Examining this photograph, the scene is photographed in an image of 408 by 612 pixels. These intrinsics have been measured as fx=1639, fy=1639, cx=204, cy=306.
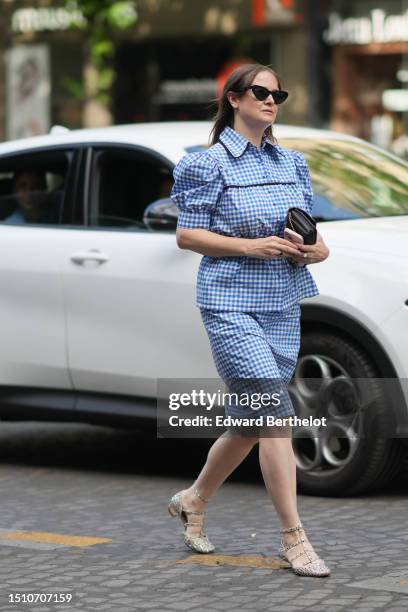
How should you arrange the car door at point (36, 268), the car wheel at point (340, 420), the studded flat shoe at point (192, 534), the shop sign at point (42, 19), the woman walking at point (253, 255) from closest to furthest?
the woman walking at point (253, 255) < the studded flat shoe at point (192, 534) < the car wheel at point (340, 420) < the car door at point (36, 268) < the shop sign at point (42, 19)

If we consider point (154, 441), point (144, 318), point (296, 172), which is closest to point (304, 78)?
point (154, 441)

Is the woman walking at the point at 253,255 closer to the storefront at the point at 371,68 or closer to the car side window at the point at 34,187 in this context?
the car side window at the point at 34,187

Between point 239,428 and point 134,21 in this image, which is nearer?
point 239,428

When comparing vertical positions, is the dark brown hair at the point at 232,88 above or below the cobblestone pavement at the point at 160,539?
above

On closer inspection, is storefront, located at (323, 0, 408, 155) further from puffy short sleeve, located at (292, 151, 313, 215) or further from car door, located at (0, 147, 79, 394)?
puffy short sleeve, located at (292, 151, 313, 215)

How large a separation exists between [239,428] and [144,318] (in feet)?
6.14

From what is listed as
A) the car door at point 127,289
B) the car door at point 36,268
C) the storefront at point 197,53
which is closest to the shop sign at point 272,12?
the storefront at point 197,53

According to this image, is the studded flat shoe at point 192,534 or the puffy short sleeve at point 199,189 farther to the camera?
the studded flat shoe at point 192,534

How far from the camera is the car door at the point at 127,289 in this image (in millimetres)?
7598

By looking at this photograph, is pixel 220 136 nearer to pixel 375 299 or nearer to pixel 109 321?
pixel 375 299

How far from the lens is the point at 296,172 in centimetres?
604

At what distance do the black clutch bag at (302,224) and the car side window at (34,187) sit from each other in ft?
8.85

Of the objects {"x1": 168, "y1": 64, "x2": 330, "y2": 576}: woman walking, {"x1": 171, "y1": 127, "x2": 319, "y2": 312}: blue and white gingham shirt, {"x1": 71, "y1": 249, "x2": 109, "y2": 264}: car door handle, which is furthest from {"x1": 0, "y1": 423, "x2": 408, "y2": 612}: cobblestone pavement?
{"x1": 71, "y1": 249, "x2": 109, "y2": 264}: car door handle

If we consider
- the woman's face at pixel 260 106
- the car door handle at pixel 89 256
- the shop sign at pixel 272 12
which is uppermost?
the woman's face at pixel 260 106
